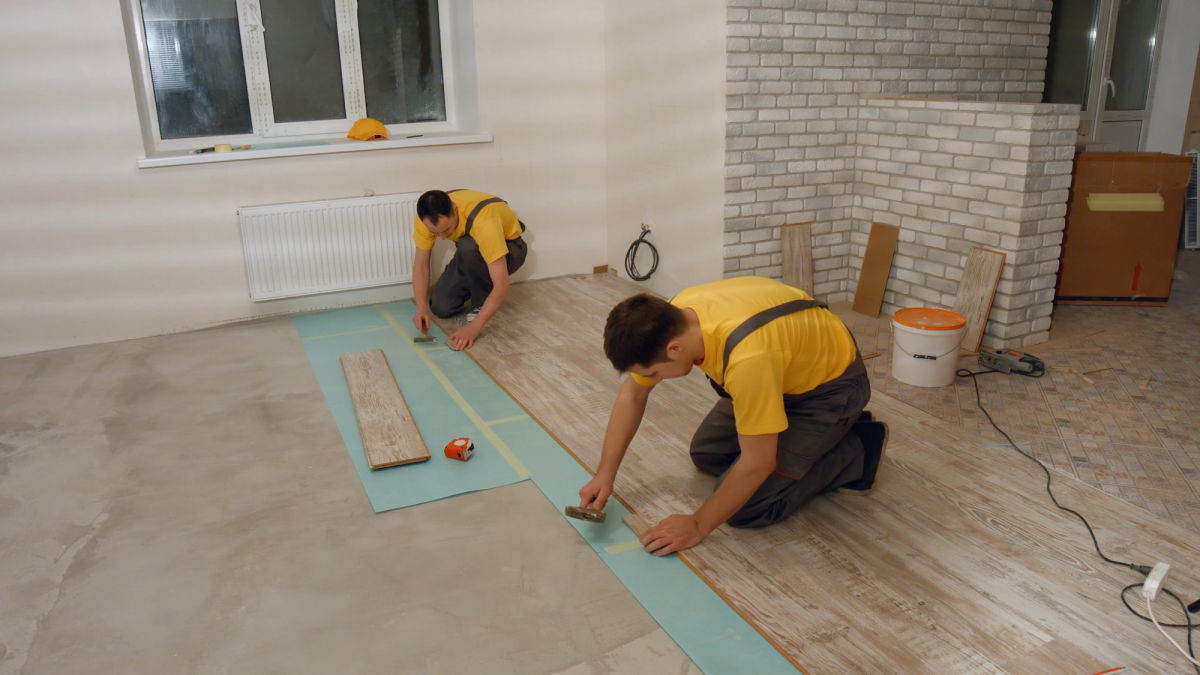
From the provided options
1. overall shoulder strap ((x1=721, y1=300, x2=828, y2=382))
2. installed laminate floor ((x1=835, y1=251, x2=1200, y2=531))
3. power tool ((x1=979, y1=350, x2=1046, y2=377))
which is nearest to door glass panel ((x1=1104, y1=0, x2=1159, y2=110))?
installed laminate floor ((x1=835, y1=251, x2=1200, y2=531))

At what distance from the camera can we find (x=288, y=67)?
17.1ft

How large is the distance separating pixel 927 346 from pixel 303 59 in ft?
13.7

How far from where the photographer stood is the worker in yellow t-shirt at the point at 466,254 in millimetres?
4270

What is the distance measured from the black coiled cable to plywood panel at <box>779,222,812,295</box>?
0.92 meters

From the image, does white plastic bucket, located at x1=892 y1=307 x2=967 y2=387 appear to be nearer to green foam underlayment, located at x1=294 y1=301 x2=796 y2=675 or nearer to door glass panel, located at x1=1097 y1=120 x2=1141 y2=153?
green foam underlayment, located at x1=294 y1=301 x2=796 y2=675

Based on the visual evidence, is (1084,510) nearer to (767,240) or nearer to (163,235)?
(767,240)

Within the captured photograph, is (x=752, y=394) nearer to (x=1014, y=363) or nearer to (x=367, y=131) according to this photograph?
(x=1014, y=363)

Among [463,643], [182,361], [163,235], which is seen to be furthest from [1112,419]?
[163,235]

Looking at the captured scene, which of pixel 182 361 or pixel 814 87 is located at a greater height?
pixel 814 87

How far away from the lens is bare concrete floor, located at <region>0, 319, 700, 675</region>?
85.1 inches

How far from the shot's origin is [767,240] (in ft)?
15.9

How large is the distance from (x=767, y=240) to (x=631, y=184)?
119 cm

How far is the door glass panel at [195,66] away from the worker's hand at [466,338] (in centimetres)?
219

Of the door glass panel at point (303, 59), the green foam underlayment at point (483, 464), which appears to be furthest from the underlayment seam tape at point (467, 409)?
the door glass panel at point (303, 59)
